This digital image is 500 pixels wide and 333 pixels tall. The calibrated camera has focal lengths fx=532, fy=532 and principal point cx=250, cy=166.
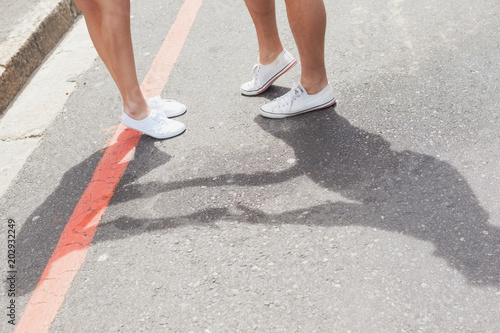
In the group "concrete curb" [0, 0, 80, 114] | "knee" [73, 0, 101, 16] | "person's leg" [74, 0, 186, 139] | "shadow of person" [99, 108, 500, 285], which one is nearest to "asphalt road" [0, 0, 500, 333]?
"shadow of person" [99, 108, 500, 285]

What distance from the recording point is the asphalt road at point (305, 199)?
6.05 ft

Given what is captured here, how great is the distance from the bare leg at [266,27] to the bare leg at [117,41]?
0.69 m

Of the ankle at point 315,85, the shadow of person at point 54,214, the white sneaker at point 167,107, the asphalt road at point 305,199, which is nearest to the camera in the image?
the asphalt road at point 305,199

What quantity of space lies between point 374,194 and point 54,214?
1.48 metres

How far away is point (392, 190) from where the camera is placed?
2.23 m

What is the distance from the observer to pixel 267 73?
309 centimetres

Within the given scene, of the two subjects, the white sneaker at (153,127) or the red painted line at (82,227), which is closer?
the red painted line at (82,227)

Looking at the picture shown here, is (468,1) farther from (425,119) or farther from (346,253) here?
(346,253)

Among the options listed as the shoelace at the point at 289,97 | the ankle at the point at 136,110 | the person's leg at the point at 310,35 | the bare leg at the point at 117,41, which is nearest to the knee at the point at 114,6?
the bare leg at the point at 117,41

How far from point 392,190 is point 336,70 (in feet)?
3.80

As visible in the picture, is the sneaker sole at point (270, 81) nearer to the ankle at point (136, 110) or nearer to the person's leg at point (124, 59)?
the person's leg at point (124, 59)

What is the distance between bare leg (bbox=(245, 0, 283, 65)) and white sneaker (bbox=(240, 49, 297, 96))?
0.03 metres

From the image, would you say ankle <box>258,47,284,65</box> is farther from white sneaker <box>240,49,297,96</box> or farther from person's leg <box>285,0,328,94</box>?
person's leg <box>285,0,328,94</box>

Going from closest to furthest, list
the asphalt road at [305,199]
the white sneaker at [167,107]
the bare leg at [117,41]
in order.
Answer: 1. the asphalt road at [305,199]
2. the bare leg at [117,41]
3. the white sneaker at [167,107]
